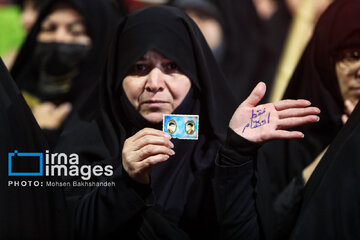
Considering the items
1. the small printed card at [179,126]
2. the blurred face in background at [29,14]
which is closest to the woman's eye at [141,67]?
the small printed card at [179,126]

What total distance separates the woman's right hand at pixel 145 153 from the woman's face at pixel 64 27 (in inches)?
68.0

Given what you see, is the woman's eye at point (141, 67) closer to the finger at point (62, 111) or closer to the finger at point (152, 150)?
the finger at point (152, 150)

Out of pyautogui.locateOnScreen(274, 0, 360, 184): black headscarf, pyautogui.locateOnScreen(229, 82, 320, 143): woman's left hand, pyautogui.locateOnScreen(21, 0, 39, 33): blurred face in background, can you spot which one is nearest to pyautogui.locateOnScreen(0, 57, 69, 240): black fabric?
pyautogui.locateOnScreen(229, 82, 320, 143): woman's left hand

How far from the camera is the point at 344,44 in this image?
2.37 m

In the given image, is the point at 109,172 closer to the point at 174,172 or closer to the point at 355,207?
the point at 174,172

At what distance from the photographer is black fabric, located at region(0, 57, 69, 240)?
6.12 feet

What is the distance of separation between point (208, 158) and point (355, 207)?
56 centimetres

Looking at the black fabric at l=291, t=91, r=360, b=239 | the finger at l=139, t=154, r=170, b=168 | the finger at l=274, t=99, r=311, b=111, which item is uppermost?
the finger at l=274, t=99, r=311, b=111

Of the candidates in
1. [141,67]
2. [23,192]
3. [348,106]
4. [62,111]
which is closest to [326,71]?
[348,106]

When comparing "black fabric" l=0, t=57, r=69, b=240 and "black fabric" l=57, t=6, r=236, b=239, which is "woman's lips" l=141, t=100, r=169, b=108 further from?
"black fabric" l=0, t=57, r=69, b=240

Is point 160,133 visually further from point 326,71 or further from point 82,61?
point 82,61

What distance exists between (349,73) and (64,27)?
180 cm

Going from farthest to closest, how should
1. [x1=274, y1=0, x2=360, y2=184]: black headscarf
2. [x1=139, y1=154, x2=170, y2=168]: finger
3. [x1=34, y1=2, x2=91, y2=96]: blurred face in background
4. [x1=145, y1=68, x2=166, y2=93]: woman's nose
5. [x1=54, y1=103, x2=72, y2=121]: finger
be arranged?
[x1=34, y1=2, x2=91, y2=96]: blurred face in background < [x1=54, y1=103, x2=72, y2=121]: finger < [x1=274, y1=0, x2=360, y2=184]: black headscarf < [x1=145, y1=68, x2=166, y2=93]: woman's nose < [x1=139, y1=154, x2=170, y2=168]: finger

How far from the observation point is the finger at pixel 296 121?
1.80 meters
